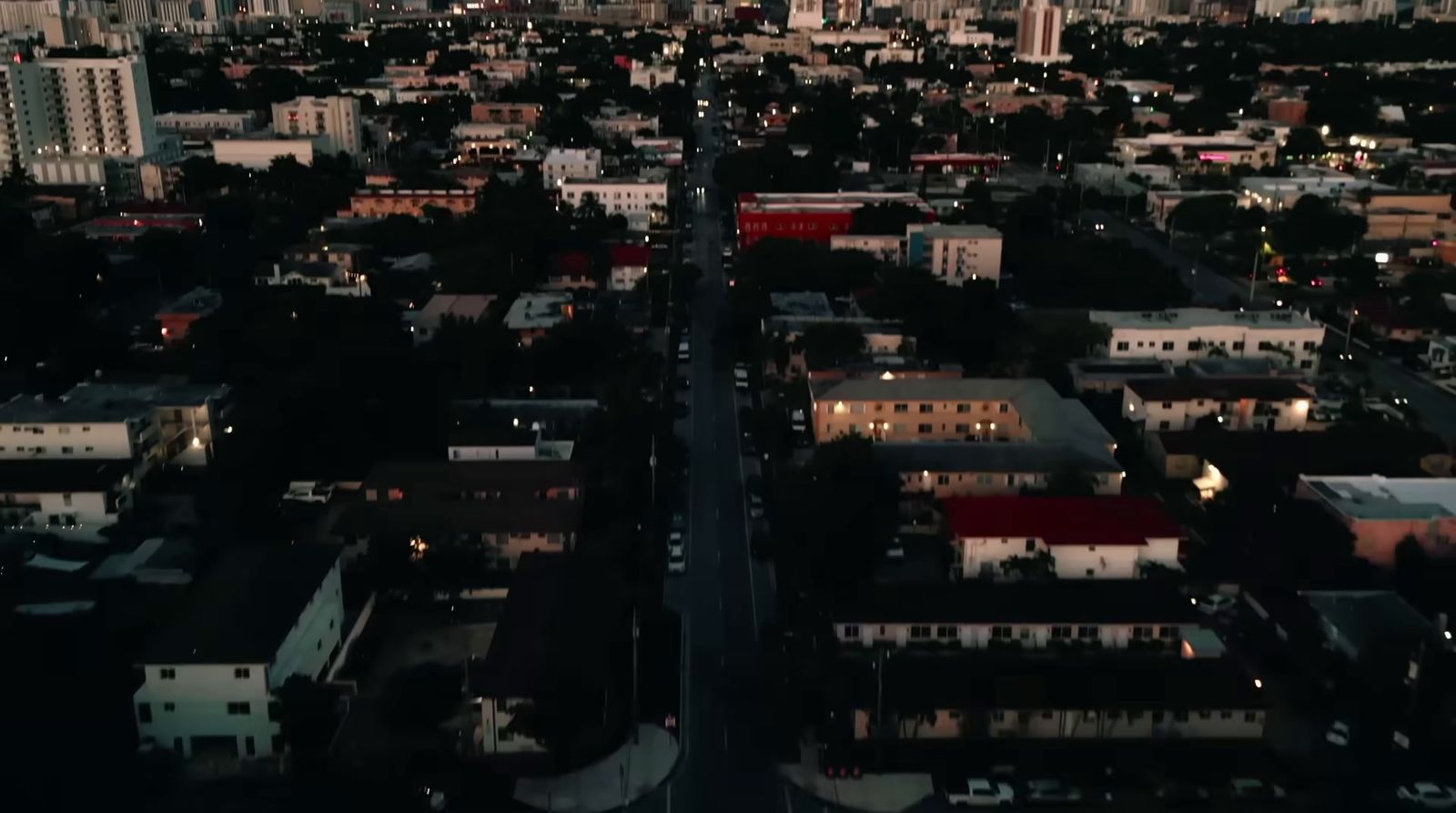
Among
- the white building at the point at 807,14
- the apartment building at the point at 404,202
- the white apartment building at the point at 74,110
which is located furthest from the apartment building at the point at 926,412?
the white building at the point at 807,14

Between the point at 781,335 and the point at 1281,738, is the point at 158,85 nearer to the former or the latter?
the point at 781,335

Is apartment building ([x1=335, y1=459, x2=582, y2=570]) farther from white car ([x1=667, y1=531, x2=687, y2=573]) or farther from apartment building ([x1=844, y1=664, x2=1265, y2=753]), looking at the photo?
apartment building ([x1=844, y1=664, x2=1265, y2=753])

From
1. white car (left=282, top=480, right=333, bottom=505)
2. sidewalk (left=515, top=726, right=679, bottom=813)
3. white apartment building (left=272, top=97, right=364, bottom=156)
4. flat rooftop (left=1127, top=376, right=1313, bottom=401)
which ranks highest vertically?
white apartment building (left=272, top=97, right=364, bottom=156)

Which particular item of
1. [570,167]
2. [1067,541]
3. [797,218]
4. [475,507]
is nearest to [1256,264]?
[797,218]

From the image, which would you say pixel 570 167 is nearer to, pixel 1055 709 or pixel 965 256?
pixel 965 256

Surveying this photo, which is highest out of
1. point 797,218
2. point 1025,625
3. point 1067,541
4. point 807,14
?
point 807,14

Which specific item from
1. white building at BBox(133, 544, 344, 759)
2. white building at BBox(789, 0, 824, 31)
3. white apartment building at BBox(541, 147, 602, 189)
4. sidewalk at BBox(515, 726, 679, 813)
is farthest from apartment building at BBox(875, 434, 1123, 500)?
white building at BBox(789, 0, 824, 31)

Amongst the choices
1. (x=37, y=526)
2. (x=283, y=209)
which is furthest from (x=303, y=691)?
(x=283, y=209)
